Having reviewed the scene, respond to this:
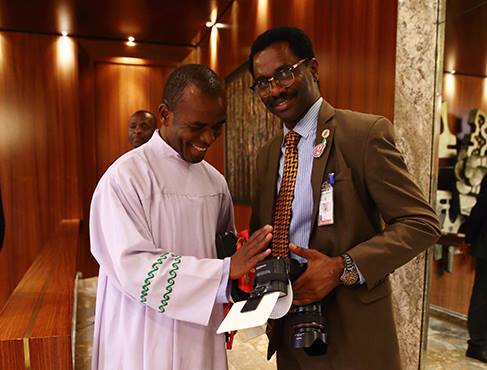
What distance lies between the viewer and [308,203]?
4.15 ft

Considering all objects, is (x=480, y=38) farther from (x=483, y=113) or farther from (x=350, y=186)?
(x=350, y=186)

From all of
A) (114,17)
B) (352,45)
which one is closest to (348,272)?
(352,45)

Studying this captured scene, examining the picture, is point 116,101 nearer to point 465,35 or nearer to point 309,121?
point 465,35

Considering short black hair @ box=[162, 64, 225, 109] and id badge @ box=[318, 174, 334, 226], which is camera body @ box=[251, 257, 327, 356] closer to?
id badge @ box=[318, 174, 334, 226]

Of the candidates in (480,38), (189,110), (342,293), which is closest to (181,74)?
(189,110)

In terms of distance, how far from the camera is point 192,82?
1.16 meters

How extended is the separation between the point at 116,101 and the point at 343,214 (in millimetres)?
5919

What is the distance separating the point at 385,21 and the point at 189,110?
136 cm

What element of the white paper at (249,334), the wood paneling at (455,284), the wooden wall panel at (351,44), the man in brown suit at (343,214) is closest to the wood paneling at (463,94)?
the wooden wall panel at (351,44)

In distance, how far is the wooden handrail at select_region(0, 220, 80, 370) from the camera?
51.8 inches

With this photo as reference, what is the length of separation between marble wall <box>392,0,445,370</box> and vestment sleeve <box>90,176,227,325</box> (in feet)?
4.20

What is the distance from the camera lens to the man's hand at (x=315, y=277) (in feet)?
3.51

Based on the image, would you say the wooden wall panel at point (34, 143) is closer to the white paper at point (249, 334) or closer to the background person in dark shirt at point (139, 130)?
the background person in dark shirt at point (139, 130)

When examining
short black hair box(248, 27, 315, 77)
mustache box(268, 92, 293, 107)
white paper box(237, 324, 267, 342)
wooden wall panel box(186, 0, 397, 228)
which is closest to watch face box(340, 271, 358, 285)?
mustache box(268, 92, 293, 107)
